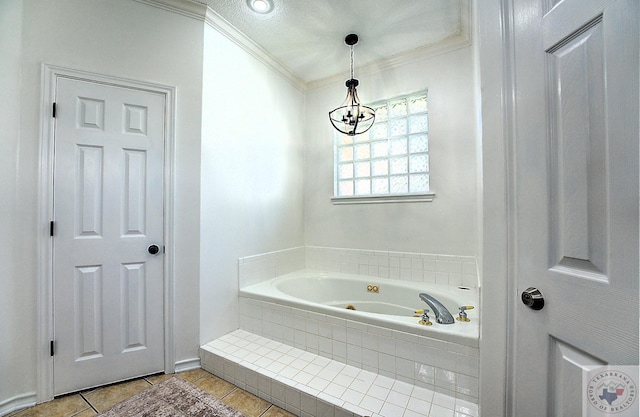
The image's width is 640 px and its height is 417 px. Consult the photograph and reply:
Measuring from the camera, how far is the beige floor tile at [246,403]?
58.6 inches

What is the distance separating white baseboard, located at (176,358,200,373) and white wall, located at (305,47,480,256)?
1.62m

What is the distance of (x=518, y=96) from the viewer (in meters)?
0.88

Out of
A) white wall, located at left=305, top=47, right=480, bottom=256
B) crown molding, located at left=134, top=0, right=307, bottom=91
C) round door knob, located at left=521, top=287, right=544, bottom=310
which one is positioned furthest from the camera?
white wall, located at left=305, top=47, right=480, bottom=256

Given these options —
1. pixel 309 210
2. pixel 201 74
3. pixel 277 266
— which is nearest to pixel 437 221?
pixel 309 210

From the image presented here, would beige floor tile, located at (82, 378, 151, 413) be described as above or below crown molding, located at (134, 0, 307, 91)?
below

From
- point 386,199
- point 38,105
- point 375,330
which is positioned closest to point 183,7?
point 38,105

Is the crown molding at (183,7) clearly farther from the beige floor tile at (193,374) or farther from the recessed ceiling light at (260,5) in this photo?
the beige floor tile at (193,374)

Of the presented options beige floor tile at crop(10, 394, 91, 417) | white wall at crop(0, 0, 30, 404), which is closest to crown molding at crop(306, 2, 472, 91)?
white wall at crop(0, 0, 30, 404)

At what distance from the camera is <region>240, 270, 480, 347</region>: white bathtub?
149 centimetres

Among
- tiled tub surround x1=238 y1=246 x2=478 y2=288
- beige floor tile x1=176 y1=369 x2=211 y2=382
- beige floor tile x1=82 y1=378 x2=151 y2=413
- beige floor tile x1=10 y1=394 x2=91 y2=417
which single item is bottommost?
beige floor tile x1=176 y1=369 x2=211 y2=382

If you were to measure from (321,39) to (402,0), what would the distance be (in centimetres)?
72

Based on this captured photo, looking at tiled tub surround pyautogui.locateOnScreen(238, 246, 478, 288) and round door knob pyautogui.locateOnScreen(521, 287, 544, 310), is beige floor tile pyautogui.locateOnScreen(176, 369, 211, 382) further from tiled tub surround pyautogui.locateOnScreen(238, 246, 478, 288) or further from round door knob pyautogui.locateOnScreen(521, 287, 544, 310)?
round door knob pyautogui.locateOnScreen(521, 287, 544, 310)

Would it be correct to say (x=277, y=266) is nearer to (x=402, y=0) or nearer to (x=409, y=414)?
(x=409, y=414)

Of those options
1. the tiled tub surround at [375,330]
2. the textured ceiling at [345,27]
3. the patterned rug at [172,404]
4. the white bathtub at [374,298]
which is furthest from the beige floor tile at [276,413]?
the textured ceiling at [345,27]
